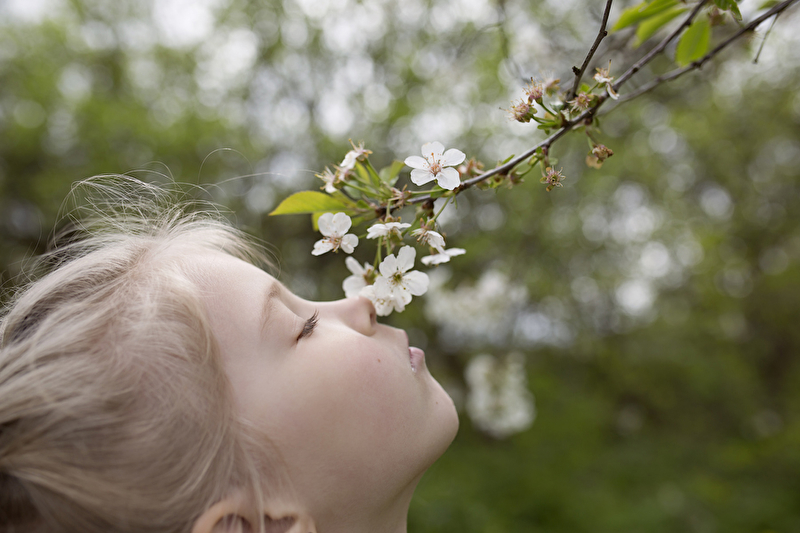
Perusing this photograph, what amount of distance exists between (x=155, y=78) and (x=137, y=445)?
4.96 metres

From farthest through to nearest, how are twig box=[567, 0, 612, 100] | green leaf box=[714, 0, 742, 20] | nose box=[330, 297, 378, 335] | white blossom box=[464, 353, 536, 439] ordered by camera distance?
white blossom box=[464, 353, 536, 439]
nose box=[330, 297, 378, 335]
green leaf box=[714, 0, 742, 20]
twig box=[567, 0, 612, 100]

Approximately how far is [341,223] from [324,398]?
0.29 meters

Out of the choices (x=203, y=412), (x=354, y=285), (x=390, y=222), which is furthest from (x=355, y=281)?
(x=203, y=412)

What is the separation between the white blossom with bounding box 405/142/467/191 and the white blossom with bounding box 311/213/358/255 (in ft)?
0.49

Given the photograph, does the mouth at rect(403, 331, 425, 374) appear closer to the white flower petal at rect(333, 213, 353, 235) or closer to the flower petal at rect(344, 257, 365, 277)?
the flower petal at rect(344, 257, 365, 277)

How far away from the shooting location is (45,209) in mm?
3453

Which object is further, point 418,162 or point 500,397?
point 500,397

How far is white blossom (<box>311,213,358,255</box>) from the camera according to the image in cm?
83

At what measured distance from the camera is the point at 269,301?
90 cm

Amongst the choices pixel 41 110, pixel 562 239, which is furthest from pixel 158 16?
pixel 562 239

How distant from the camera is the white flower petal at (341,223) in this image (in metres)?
0.82

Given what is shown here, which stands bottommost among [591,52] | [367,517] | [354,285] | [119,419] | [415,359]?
[367,517]

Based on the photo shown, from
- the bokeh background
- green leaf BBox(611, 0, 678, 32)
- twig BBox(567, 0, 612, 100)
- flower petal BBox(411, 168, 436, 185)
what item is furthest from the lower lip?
the bokeh background

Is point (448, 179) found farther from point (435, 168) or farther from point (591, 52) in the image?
point (591, 52)
